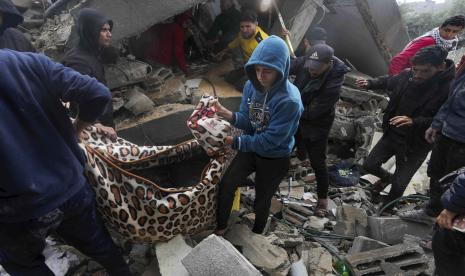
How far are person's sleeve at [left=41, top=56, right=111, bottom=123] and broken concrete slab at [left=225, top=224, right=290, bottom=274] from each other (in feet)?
5.77

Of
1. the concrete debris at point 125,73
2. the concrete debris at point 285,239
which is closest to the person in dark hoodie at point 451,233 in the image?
the concrete debris at point 285,239

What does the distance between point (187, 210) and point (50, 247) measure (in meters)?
1.39

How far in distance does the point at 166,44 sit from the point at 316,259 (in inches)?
174

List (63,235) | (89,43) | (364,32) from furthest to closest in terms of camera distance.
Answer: (364,32) → (89,43) → (63,235)

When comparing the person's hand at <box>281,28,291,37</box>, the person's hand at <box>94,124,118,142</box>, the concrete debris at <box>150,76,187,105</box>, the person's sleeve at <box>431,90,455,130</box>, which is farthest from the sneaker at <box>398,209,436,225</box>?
the person's hand at <box>281,28,291,37</box>

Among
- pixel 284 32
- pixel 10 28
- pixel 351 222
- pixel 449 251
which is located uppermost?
pixel 10 28

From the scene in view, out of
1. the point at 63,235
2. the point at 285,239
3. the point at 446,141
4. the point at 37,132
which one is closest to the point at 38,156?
the point at 37,132

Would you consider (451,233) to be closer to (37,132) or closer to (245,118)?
(245,118)

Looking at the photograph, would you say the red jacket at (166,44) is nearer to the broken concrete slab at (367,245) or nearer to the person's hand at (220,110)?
the person's hand at (220,110)

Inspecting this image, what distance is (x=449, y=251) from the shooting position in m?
2.59

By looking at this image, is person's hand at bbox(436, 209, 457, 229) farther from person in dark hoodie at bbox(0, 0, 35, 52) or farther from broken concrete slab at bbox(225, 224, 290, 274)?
person in dark hoodie at bbox(0, 0, 35, 52)

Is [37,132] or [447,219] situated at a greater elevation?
[37,132]

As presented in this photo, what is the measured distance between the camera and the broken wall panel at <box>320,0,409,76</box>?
9.65 metres

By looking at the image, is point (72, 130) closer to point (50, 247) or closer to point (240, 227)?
point (50, 247)
